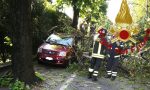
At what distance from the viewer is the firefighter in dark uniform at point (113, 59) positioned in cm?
1648

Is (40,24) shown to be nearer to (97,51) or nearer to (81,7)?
(97,51)

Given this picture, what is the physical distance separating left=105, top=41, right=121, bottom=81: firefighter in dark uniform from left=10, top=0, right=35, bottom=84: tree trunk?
13.7ft

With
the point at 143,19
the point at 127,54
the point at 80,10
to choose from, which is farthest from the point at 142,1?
the point at 127,54

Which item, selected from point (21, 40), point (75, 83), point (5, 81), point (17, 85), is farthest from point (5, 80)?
point (75, 83)

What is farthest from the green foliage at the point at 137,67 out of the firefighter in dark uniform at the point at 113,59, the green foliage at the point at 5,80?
the green foliage at the point at 5,80

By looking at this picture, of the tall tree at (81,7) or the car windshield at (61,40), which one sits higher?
the tall tree at (81,7)

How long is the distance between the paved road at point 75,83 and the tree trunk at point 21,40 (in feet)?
2.15

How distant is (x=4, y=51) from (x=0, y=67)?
357 cm

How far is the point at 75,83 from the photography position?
595 inches

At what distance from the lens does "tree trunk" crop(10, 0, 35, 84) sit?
1313 centimetres

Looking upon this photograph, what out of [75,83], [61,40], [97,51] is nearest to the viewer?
[75,83]

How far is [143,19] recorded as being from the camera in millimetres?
19281

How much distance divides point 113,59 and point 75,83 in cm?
241

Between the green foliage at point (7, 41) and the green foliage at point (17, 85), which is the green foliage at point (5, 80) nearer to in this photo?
the green foliage at point (17, 85)
